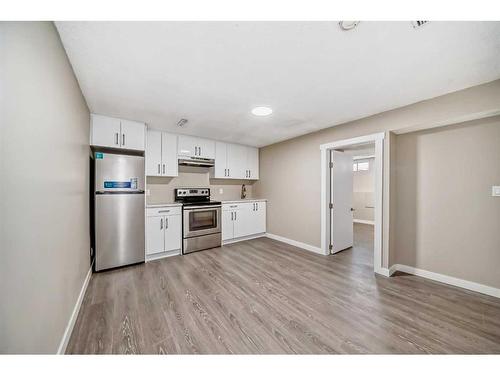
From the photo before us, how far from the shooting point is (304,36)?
4.55ft

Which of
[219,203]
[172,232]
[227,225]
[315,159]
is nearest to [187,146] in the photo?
[219,203]

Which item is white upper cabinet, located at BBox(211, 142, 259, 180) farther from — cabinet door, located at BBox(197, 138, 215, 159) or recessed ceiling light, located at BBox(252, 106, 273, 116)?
recessed ceiling light, located at BBox(252, 106, 273, 116)

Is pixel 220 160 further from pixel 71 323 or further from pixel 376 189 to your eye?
pixel 71 323

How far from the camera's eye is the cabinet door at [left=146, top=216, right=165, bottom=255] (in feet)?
10.7

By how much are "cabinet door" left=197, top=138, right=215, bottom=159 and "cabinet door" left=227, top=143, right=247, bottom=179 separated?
414 mm

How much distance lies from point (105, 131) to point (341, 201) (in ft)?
13.6

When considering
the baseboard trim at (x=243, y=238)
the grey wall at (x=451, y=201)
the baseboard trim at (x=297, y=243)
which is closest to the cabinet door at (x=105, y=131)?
the baseboard trim at (x=243, y=238)

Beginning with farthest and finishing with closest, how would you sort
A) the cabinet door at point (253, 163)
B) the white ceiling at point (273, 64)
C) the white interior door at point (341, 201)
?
1. the cabinet door at point (253, 163)
2. the white interior door at point (341, 201)
3. the white ceiling at point (273, 64)

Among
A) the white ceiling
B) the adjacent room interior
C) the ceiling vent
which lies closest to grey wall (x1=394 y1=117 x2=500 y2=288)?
the adjacent room interior

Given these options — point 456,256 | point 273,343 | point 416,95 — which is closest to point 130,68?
point 273,343

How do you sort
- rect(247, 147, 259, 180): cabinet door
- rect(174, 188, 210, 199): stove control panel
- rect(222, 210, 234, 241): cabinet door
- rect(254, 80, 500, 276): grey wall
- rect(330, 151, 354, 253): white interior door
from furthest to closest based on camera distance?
rect(247, 147, 259, 180): cabinet door, rect(222, 210, 234, 241): cabinet door, rect(174, 188, 210, 199): stove control panel, rect(330, 151, 354, 253): white interior door, rect(254, 80, 500, 276): grey wall

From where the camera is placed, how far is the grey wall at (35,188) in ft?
2.69

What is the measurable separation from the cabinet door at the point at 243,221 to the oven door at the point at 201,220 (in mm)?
471

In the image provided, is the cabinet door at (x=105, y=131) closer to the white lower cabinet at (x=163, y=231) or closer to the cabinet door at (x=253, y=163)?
the white lower cabinet at (x=163, y=231)
